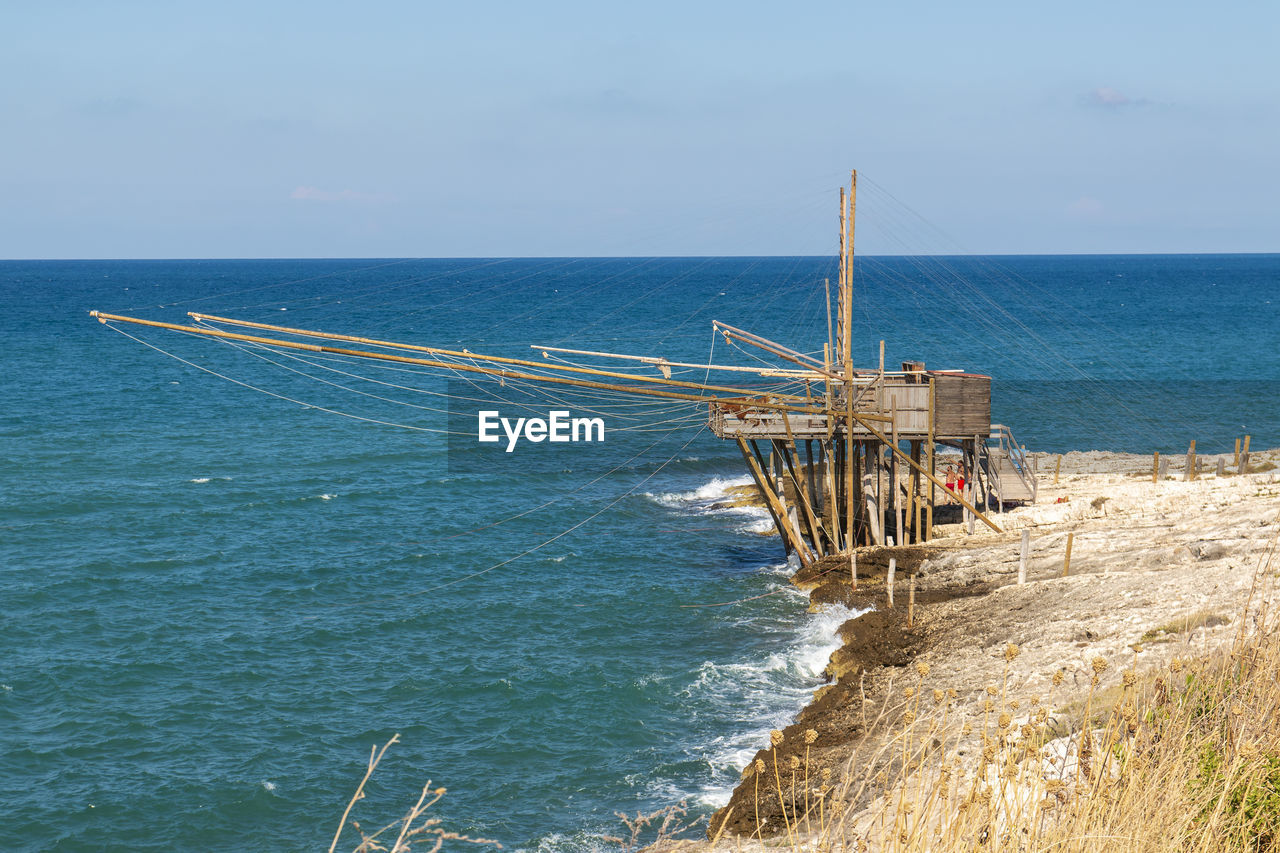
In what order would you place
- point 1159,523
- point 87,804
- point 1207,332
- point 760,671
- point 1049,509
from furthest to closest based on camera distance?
1. point 1207,332
2. point 1049,509
3. point 1159,523
4. point 760,671
5. point 87,804

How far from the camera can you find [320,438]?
2381 inches

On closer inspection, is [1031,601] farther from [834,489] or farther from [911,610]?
[834,489]

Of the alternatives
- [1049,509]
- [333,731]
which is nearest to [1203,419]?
[1049,509]

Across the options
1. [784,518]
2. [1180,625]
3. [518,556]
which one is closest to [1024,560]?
[1180,625]

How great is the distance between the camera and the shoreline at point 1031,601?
18938mm

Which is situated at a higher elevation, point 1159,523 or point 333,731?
point 1159,523

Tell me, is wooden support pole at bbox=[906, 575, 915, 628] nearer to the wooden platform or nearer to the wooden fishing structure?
the wooden fishing structure

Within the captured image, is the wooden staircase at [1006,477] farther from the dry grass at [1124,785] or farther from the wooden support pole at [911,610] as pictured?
the dry grass at [1124,785]

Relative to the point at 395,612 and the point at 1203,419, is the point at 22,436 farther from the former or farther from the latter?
the point at 1203,419

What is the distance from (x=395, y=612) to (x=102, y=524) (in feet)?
50.6
